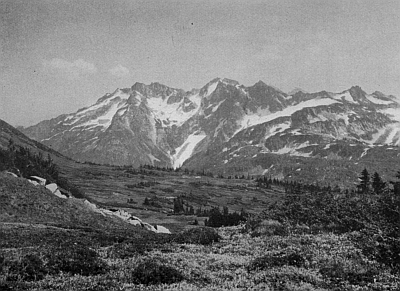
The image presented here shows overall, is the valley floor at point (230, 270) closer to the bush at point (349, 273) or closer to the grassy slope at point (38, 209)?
the bush at point (349, 273)

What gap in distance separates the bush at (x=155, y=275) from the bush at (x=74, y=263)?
2324 mm

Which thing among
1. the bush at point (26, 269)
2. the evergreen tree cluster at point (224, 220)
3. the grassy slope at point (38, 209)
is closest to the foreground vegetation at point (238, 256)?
the bush at point (26, 269)

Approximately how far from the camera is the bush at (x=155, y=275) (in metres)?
17.5

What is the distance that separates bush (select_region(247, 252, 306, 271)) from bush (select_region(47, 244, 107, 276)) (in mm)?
7658

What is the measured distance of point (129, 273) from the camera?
1867cm

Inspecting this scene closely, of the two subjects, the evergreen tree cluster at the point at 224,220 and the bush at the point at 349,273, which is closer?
the bush at the point at 349,273

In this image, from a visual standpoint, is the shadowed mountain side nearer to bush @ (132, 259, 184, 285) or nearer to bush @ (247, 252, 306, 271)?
bush @ (132, 259, 184, 285)

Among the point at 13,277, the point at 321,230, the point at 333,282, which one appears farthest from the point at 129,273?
the point at 321,230

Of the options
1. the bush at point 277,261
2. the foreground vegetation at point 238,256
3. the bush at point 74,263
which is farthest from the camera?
the bush at point 277,261

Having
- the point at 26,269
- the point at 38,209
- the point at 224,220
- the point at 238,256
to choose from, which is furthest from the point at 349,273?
the point at 224,220

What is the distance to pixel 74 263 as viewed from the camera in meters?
19.5

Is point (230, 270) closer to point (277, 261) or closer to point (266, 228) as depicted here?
point (277, 261)

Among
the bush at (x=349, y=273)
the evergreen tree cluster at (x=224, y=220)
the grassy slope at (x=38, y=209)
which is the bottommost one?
the evergreen tree cluster at (x=224, y=220)

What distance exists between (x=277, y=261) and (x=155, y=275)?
701 cm
